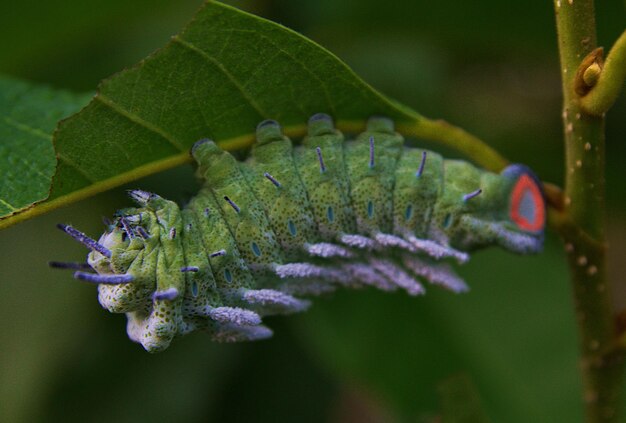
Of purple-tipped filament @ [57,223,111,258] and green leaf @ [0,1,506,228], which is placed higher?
green leaf @ [0,1,506,228]

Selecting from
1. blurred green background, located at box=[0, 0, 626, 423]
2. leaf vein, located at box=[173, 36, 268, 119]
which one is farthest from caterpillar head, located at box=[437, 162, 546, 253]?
blurred green background, located at box=[0, 0, 626, 423]

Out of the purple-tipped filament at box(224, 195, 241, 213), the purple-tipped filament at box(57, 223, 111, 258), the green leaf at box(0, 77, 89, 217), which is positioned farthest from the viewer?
the purple-tipped filament at box(224, 195, 241, 213)

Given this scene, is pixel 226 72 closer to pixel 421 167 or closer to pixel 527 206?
pixel 421 167

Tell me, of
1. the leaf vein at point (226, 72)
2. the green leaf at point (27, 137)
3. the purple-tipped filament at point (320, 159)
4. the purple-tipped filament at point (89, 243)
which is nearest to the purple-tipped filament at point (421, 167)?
the purple-tipped filament at point (320, 159)

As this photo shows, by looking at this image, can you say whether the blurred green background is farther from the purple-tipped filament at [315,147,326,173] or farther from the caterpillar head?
the purple-tipped filament at [315,147,326,173]

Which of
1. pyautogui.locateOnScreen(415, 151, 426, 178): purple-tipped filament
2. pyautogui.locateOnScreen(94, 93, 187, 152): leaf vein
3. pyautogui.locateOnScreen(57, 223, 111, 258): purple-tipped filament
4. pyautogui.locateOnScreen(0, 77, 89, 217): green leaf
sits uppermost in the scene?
pyautogui.locateOnScreen(94, 93, 187, 152): leaf vein

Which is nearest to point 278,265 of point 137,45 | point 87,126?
point 87,126

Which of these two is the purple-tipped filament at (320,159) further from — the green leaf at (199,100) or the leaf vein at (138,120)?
the leaf vein at (138,120)

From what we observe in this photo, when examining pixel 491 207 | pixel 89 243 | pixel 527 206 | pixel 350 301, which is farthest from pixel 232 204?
pixel 350 301
